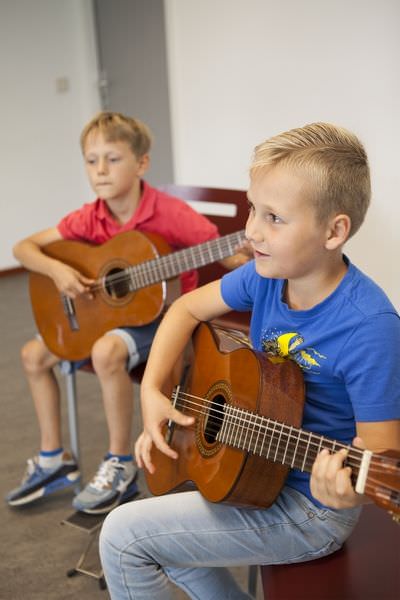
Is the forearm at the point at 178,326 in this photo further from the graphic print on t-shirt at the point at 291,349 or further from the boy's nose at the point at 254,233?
the boy's nose at the point at 254,233

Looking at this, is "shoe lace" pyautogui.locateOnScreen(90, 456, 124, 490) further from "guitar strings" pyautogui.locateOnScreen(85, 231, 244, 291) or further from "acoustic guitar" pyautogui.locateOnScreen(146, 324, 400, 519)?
"acoustic guitar" pyautogui.locateOnScreen(146, 324, 400, 519)

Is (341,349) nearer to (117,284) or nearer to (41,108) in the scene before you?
(117,284)

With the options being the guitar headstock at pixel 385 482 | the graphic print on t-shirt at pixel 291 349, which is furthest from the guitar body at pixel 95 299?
the guitar headstock at pixel 385 482

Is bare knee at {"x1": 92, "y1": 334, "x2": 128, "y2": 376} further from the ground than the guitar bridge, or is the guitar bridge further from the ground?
the guitar bridge

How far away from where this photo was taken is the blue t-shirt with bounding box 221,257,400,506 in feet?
4.05

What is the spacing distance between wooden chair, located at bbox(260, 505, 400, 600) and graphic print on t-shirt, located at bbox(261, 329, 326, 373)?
324mm

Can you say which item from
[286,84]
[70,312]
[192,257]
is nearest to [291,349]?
[192,257]

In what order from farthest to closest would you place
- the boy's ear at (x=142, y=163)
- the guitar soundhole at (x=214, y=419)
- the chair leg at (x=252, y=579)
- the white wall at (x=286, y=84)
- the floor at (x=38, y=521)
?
the white wall at (x=286, y=84) < the boy's ear at (x=142, y=163) < the floor at (x=38, y=521) < the chair leg at (x=252, y=579) < the guitar soundhole at (x=214, y=419)

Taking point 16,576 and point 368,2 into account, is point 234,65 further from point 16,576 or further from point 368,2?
point 16,576

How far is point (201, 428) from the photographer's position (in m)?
1.47

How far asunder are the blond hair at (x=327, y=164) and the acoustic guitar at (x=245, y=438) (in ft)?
0.92

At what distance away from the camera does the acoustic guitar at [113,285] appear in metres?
2.15

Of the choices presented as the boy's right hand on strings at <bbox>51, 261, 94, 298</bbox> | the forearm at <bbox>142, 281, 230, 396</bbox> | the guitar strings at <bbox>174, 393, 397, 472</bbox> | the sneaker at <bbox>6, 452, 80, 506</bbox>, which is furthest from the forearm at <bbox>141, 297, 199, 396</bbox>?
the sneaker at <bbox>6, 452, 80, 506</bbox>

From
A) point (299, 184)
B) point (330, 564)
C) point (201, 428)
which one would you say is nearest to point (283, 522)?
point (330, 564)
